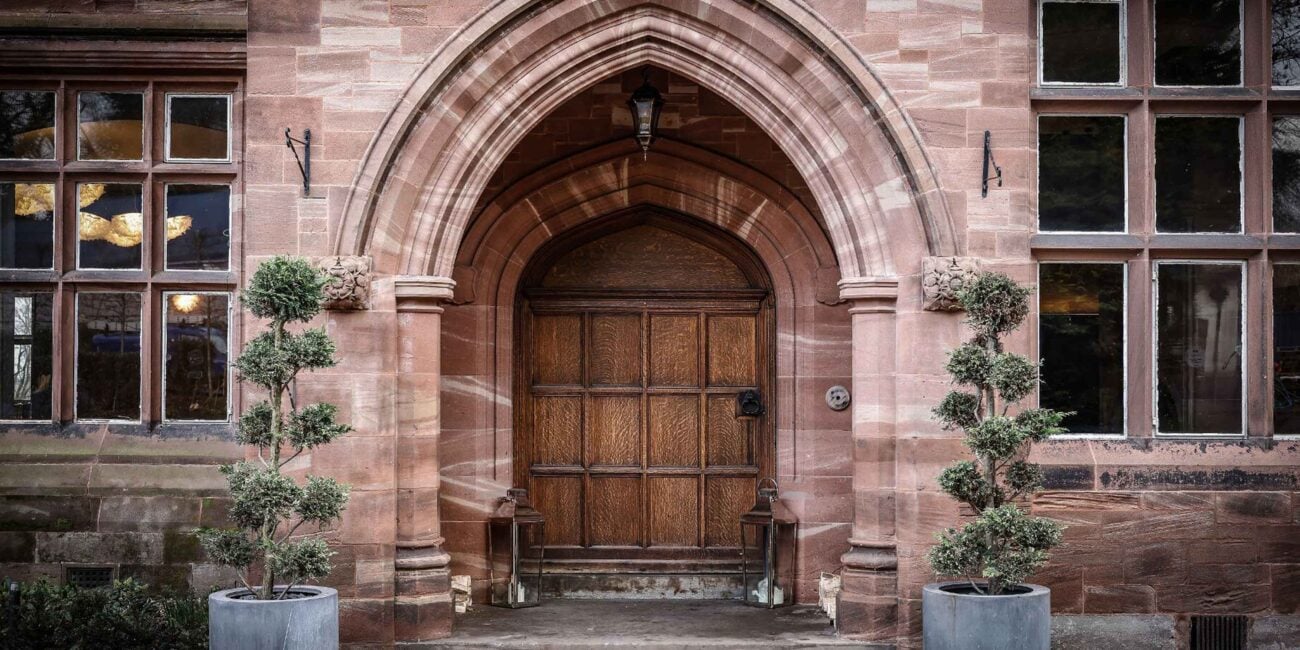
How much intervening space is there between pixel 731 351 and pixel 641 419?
2.78 ft

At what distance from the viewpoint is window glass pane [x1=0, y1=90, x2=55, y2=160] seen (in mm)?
8984

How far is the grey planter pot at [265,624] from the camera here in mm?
6770

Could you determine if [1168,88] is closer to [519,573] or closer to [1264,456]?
[1264,456]

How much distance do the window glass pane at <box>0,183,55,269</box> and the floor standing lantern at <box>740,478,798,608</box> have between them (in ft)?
16.8

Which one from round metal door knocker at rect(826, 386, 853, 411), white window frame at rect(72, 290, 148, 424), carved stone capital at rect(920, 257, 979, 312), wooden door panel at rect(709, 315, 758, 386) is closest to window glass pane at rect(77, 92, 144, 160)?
white window frame at rect(72, 290, 148, 424)

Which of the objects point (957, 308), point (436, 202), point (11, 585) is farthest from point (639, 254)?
point (11, 585)

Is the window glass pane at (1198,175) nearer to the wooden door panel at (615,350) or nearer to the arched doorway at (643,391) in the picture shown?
the arched doorway at (643,391)

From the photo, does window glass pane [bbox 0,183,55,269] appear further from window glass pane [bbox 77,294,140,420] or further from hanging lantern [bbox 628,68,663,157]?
hanging lantern [bbox 628,68,663,157]

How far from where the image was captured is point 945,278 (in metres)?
8.12

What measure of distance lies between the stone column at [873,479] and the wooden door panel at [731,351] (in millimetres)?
1666

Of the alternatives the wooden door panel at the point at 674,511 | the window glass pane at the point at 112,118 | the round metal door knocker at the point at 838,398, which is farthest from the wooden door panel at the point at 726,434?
the window glass pane at the point at 112,118

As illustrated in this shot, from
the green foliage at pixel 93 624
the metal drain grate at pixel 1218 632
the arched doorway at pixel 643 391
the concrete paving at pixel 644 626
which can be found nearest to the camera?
the green foliage at pixel 93 624

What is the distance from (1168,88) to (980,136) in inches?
51.3

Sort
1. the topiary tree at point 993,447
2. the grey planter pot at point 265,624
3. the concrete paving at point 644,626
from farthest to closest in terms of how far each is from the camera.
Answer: the concrete paving at point 644,626, the topiary tree at point 993,447, the grey planter pot at point 265,624
